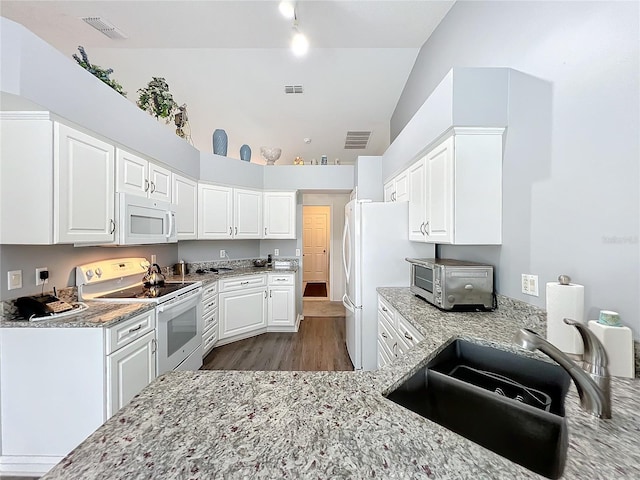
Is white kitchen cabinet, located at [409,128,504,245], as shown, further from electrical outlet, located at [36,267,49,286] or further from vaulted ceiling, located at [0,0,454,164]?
electrical outlet, located at [36,267,49,286]

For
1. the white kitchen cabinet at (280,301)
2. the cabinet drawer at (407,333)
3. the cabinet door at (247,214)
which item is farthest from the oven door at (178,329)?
the cabinet drawer at (407,333)

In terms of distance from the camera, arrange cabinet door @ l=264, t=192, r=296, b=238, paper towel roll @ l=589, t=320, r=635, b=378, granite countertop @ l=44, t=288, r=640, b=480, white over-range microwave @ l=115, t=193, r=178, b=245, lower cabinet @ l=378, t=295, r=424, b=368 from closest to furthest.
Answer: granite countertop @ l=44, t=288, r=640, b=480, paper towel roll @ l=589, t=320, r=635, b=378, lower cabinet @ l=378, t=295, r=424, b=368, white over-range microwave @ l=115, t=193, r=178, b=245, cabinet door @ l=264, t=192, r=296, b=238

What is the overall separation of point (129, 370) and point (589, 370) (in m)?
2.30

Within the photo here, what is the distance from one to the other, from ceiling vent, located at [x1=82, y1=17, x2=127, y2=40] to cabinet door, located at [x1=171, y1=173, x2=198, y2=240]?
157cm

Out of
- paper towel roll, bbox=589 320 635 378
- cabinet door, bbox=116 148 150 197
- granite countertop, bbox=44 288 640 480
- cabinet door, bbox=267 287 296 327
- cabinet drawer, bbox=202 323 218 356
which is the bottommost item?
cabinet drawer, bbox=202 323 218 356

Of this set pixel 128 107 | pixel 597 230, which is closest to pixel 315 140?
pixel 128 107

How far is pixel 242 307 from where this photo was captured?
354 cm

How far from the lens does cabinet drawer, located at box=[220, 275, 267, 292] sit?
336cm

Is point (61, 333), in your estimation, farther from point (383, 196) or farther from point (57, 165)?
point (383, 196)

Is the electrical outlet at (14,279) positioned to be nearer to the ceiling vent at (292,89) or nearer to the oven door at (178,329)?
the oven door at (178,329)

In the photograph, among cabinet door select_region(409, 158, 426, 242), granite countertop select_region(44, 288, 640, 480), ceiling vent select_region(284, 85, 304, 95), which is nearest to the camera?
granite countertop select_region(44, 288, 640, 480)

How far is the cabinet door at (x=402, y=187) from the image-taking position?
2630 mm

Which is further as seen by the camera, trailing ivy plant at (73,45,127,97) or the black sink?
trailing ivy plant at (73,45,127,97)

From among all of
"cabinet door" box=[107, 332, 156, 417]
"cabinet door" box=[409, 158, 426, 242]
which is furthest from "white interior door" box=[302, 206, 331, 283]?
"cabinet door" box=[107, 332, 156, 417]
